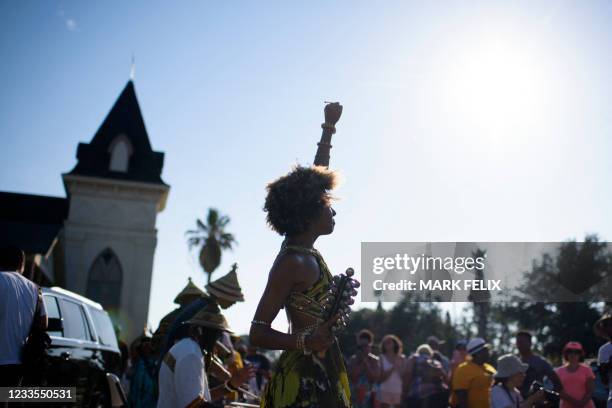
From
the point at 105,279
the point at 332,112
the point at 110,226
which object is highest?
the point at 110,226

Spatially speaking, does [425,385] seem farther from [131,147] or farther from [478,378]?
[131,147]

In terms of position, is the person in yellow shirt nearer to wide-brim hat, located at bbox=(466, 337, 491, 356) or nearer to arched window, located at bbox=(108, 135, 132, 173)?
wide-brim hat, located at bbox=(466, 337, 491, 356)

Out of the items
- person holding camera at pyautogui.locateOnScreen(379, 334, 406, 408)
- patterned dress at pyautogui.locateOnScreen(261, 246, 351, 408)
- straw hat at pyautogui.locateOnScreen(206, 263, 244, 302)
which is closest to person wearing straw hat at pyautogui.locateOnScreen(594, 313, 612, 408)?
straw hat at pyautogui.locateOnScreen(206, 263, 244, 302)

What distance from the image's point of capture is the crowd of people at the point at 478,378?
7.48 meters

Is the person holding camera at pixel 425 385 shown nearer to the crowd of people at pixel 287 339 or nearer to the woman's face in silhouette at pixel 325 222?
the crowd of people at pixel 287 339

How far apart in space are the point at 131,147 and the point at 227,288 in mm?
41400

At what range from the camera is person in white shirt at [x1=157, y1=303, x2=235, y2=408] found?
401cm

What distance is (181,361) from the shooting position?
13.5 feet

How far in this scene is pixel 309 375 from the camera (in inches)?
122

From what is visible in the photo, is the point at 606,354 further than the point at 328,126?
Yes

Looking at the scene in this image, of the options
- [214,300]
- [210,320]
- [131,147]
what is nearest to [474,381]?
[214,300]

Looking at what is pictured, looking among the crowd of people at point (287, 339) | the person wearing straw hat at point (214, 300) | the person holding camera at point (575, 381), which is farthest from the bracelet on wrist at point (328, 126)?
the person holding camera at point (575, 381)

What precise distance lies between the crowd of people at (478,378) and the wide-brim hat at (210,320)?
4.01 m

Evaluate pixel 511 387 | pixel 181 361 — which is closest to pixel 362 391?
pixel 511 387
